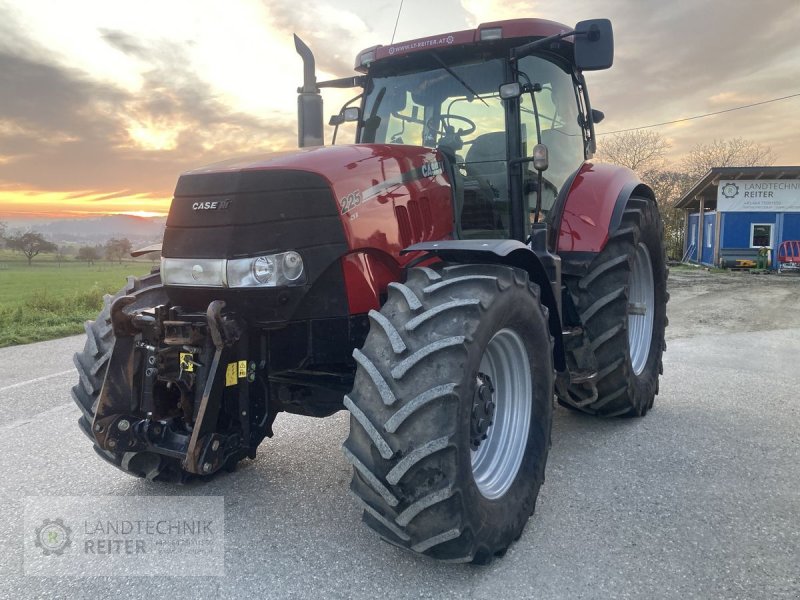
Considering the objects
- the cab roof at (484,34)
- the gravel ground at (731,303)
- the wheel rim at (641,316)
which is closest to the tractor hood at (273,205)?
the cab roof at (484,34)

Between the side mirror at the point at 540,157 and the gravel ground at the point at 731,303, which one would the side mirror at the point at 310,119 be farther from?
the gravel ground at the point at 731,303

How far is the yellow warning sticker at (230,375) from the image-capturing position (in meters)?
2.89

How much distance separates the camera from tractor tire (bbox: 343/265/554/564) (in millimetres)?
2389

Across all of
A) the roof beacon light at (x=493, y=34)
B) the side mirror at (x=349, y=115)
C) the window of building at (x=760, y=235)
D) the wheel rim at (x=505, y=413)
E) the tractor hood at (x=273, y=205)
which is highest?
the roof beacon light at (x=493, y=34)

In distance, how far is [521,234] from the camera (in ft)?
12.8

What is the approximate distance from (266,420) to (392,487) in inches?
38.7

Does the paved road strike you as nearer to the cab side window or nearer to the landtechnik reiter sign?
the cab side window

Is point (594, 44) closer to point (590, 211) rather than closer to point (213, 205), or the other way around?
point (590, 211)

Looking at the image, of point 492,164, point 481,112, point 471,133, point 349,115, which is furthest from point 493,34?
point 349,115

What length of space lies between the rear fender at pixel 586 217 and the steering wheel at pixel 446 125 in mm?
807

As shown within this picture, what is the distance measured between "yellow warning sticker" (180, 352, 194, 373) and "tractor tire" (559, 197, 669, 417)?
239 cm

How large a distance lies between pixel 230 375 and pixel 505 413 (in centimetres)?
133

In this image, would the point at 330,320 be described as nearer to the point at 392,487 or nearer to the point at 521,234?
the point at 392,487

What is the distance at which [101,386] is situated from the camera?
3.22m
